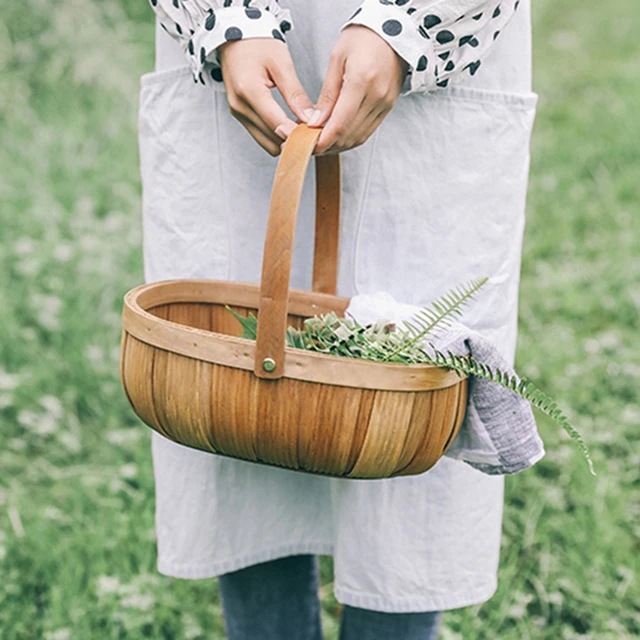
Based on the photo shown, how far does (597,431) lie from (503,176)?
1.23m

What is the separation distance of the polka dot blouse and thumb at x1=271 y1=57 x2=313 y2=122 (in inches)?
1.7

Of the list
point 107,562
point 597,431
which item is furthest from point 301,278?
point 597,431

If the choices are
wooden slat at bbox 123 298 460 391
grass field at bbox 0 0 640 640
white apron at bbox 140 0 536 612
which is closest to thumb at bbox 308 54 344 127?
white apron at bbox 140 0 536 612

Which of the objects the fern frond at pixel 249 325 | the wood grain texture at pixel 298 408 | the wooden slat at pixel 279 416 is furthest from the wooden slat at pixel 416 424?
the fern frond at pixel 249 325

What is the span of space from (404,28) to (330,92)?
0.31 ft

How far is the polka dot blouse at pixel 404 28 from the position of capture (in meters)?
0.99

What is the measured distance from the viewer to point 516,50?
1.15 metres

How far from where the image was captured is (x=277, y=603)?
1.42 meters

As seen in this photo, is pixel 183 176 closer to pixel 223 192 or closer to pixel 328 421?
pixel 223 192

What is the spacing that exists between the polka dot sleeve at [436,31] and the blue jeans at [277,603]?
709 millimetres

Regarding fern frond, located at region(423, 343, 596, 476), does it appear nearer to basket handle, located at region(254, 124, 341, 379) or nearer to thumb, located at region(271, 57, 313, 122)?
basket handle, located at region(254, 124, 341, 379)

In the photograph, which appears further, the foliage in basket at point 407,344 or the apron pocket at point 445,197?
the apron pocket at point 445,197

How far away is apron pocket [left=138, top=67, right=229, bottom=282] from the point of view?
1.20 metres

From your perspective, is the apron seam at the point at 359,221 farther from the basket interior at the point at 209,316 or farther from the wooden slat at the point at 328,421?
the wooden slat at the point at 328,421
